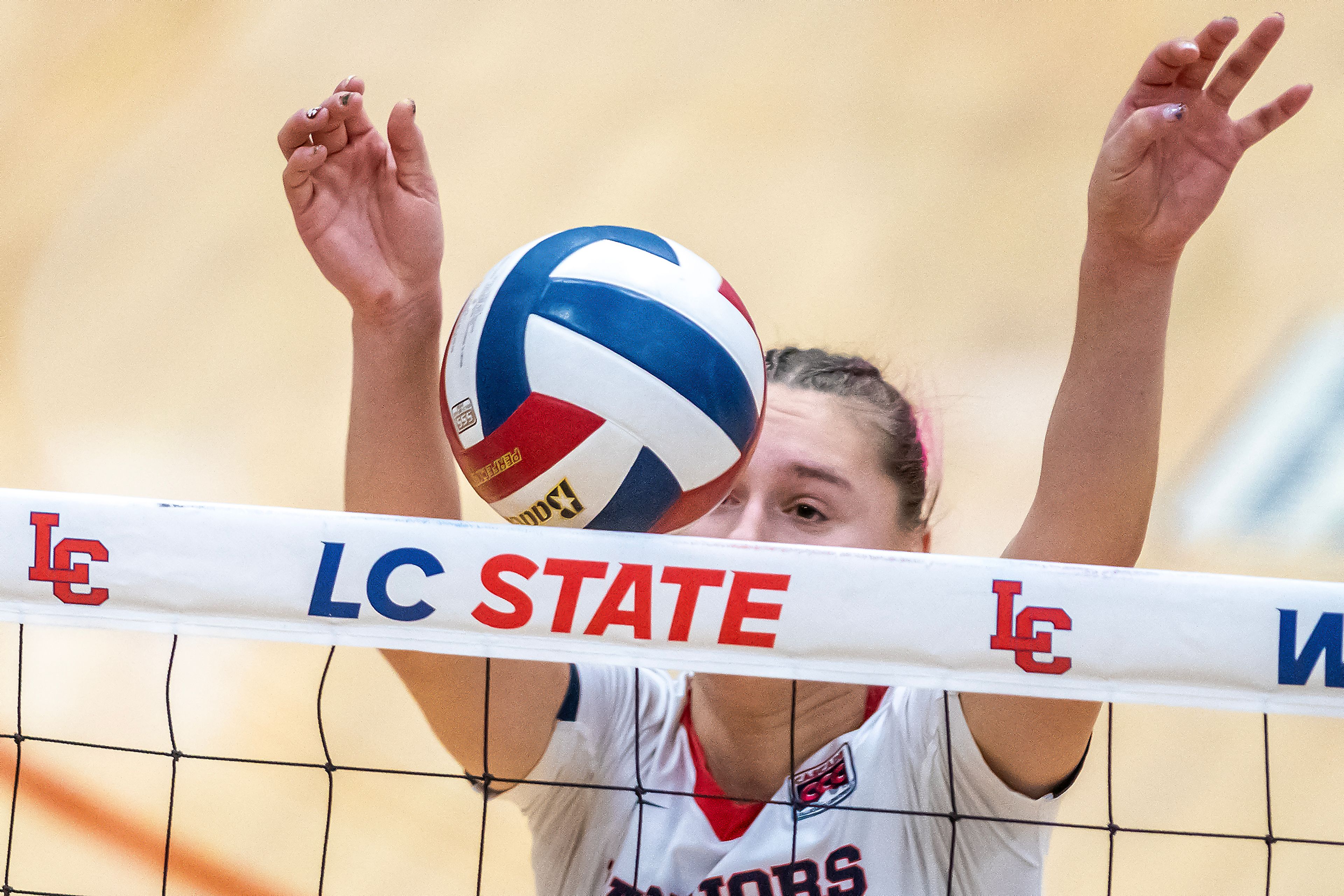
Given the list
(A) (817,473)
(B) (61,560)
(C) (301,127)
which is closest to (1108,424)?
(A) (817,473)

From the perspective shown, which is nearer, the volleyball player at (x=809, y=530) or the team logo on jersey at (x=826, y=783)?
the volleyball player at (x=809, y=530)

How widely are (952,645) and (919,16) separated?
357 cm

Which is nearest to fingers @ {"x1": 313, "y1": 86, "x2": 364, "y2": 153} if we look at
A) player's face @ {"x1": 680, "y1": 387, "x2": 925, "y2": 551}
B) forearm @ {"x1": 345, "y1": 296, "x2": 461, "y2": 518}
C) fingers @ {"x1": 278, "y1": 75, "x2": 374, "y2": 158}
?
fingers @ {"x1": 278, "y1": 75, "x2": 374, "y2": 158}

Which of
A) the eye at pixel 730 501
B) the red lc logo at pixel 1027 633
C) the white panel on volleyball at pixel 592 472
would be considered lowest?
the red lc logo at pixel 1027 633

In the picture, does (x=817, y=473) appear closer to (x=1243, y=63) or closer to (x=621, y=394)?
(x=621, y=394)

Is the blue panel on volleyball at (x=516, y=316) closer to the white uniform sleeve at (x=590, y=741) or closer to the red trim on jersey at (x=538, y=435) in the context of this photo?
the red trim on jersey at (x=538, y=435)

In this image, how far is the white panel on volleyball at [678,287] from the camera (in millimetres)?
1206

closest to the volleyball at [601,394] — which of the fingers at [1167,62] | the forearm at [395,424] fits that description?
the forearm at [395,424]

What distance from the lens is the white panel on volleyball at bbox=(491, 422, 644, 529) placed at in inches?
45.5

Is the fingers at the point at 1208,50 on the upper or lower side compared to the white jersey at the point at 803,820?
upper

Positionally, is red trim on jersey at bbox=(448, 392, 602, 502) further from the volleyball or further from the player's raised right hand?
the player's raised right hand

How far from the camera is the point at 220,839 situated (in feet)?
10.7

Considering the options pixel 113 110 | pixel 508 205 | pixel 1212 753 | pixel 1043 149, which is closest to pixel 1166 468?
pixel 1212 753

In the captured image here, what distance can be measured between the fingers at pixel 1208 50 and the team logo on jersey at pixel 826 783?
0.84 metres
